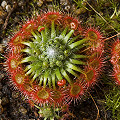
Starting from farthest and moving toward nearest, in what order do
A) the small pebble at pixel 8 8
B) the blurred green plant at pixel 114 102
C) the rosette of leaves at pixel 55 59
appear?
1. the small pebble at pixel 8 8
2. the blurred green plant at pixel 114 102
3. the rosette of leaves at pixel 55 59

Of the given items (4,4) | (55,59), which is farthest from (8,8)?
(55,59)

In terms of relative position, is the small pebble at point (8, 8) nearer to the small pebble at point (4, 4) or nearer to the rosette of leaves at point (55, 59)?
the small pebble at point (4, 4)

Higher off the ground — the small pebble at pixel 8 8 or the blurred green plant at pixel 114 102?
the small pebble at pixel 8 8

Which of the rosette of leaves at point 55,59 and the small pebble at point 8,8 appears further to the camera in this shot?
the small pebble at point 8,8

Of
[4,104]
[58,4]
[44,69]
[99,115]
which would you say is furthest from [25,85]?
[58,4]

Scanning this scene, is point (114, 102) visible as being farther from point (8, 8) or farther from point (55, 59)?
point (8, 8)

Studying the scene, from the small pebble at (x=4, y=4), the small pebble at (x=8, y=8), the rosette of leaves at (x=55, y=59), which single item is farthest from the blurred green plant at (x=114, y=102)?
the small pebble at (x=4, y=4)

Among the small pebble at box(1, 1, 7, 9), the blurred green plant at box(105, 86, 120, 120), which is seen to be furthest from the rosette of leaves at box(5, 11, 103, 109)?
the small pebble at box(1, 1, 7, 9)

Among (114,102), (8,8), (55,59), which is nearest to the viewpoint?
(55,59)

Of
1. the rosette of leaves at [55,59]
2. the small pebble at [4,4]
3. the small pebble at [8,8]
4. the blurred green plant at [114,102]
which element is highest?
the small pebble at [4,4]

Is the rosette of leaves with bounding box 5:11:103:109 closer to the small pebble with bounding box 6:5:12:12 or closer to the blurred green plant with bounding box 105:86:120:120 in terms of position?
the blurred green plant with bounding box 105:86:120:120

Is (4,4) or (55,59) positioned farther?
(4,4)
